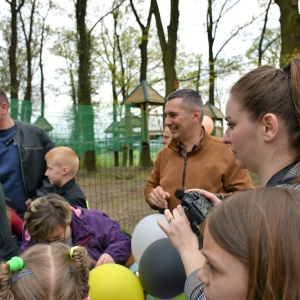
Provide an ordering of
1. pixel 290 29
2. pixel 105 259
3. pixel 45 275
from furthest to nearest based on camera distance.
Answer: pixel 290 29 < pixel 105 259 < pixel 45 275

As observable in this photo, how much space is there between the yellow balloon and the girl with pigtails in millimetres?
540

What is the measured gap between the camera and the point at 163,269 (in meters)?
2.30

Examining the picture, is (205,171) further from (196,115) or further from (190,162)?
(196,115)

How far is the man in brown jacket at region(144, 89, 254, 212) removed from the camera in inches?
119

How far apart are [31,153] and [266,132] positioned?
248cm

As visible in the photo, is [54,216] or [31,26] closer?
[54,216]

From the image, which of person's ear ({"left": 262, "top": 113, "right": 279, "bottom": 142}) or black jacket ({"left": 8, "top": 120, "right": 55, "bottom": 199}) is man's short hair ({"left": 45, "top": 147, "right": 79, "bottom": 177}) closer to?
black jacket ({"left": 8, "top": 120, "right": 55, "bottom": 199})

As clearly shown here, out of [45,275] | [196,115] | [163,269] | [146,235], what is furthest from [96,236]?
[196,115]

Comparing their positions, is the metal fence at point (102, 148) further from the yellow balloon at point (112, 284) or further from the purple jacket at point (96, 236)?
the yellow balloon at point (112, 284)

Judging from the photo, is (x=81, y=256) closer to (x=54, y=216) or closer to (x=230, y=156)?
(x=54, y=216)

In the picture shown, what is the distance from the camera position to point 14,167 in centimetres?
340

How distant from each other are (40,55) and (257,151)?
23.1m

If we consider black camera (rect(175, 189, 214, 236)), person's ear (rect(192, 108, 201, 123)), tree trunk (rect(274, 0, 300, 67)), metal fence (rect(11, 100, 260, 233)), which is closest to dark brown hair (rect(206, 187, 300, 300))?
black camera (rect(175, 189, 214, 236))

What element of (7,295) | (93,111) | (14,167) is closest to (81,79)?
(93,111)
